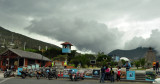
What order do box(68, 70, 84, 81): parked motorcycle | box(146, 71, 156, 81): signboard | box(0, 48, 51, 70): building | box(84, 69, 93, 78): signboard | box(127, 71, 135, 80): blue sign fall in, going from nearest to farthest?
box(146, 71, 156, 81): signboard < box(127, 71, 135, 80): blue sign < box(68, 70, 84, 81): parked motorcycle < box(84, 69, 93, 78): signboard < box(0, 48, 51, 70): building

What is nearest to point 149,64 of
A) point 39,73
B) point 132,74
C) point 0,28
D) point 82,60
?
point 82,60

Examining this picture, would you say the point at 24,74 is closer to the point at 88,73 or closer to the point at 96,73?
the point at 88,73

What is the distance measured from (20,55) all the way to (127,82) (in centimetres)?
2324

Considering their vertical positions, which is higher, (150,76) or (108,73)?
(108,73)

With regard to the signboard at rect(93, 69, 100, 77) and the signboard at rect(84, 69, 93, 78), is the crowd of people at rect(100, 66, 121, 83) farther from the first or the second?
the signboard at rect(84, 69, 93, 78)

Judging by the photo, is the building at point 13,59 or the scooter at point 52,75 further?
the building at point 13,59

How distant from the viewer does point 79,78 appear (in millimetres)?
19266

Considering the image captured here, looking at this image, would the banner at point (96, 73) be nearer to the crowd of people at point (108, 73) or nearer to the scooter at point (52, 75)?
the crowd of people at point (108, 73)

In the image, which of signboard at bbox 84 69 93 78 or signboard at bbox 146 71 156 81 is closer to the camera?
signboard at bbox 146 71 156 81

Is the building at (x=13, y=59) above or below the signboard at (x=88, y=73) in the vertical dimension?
above

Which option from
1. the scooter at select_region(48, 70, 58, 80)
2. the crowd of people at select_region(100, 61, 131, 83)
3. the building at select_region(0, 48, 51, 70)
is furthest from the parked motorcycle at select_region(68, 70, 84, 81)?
the building at select_region(0, 48, 51, 70)

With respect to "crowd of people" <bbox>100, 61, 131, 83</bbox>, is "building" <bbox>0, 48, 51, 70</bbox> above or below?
above

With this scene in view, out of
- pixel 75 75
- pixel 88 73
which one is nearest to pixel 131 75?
pixel 88 73

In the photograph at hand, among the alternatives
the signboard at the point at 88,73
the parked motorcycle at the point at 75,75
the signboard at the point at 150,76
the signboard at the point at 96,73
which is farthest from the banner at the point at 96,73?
the signboard at the point at 150,76
